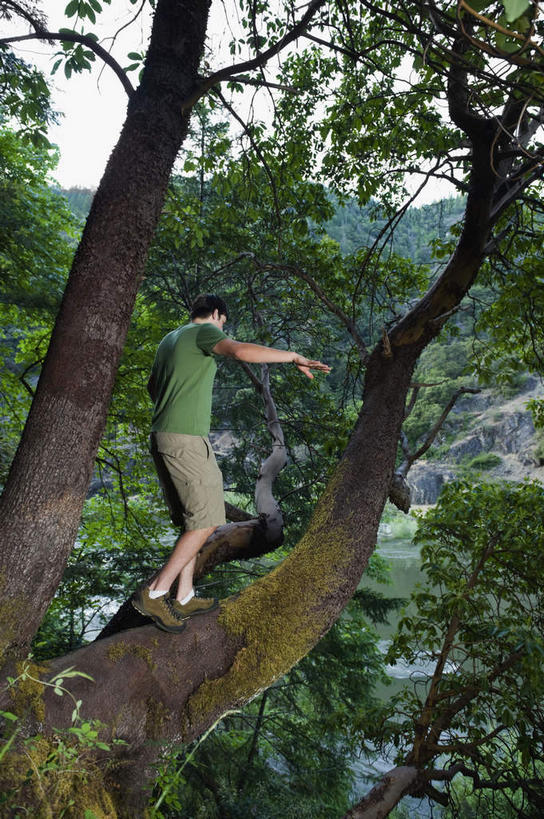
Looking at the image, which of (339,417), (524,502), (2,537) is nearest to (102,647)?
(2,537)

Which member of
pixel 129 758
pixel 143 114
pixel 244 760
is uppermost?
pixel 143 114

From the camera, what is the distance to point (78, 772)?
148 cm

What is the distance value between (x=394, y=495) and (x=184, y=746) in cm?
198

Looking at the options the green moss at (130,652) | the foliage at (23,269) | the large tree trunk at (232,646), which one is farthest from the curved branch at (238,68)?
the foliage at (23,269)

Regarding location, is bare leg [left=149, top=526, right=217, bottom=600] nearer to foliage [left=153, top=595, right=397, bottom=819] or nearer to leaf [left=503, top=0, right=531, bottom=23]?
leaf [left=503, top=0, right=531, bottom=23]

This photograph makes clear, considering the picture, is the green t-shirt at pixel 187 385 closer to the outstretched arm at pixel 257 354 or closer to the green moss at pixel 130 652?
the outstretched arm at pixel 257 354

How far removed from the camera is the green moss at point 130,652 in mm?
1823

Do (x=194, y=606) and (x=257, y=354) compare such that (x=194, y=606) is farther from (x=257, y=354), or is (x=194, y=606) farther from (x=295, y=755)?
(x=295, y=755)

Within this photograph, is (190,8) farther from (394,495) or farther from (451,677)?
(451,677)

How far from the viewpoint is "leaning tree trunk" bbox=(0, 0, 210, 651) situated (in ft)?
5.62

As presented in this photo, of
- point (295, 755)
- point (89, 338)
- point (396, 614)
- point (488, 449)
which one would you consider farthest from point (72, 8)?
point (488, 449)

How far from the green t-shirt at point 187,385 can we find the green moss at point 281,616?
0.77 metres

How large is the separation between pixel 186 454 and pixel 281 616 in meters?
0.80

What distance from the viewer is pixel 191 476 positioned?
85.4 inches
